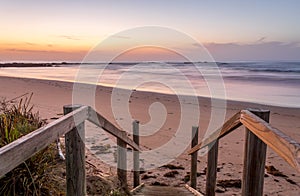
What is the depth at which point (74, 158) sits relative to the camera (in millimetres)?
2371

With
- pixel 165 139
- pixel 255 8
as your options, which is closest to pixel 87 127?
pixel 165 139

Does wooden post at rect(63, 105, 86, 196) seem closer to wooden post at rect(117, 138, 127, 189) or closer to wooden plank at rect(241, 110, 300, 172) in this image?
wooden plank at rect(241, 110, 300, 172)

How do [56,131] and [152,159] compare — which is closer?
[56,131]

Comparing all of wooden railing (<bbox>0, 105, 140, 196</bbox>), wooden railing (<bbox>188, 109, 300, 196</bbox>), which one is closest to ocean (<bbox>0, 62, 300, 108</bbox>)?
wooden railing (<bbox>188, 109, 300, 196</bbox>)

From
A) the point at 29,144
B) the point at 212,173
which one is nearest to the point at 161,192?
the point at 212,173

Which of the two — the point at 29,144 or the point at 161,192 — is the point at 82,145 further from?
the point at 161,192

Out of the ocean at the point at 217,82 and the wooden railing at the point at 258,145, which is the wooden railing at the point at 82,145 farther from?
the ocean at the point at 217,82

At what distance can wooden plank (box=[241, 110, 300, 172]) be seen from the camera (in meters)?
1.42

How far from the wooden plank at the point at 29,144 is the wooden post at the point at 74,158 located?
5.6 inches

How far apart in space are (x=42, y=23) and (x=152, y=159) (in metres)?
11.1

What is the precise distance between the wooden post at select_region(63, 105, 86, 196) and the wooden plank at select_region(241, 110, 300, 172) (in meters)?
1.40

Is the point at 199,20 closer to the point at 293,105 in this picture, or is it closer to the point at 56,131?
the point at 293,105

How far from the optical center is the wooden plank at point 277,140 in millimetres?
1417

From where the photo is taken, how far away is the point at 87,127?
30.1 feet
